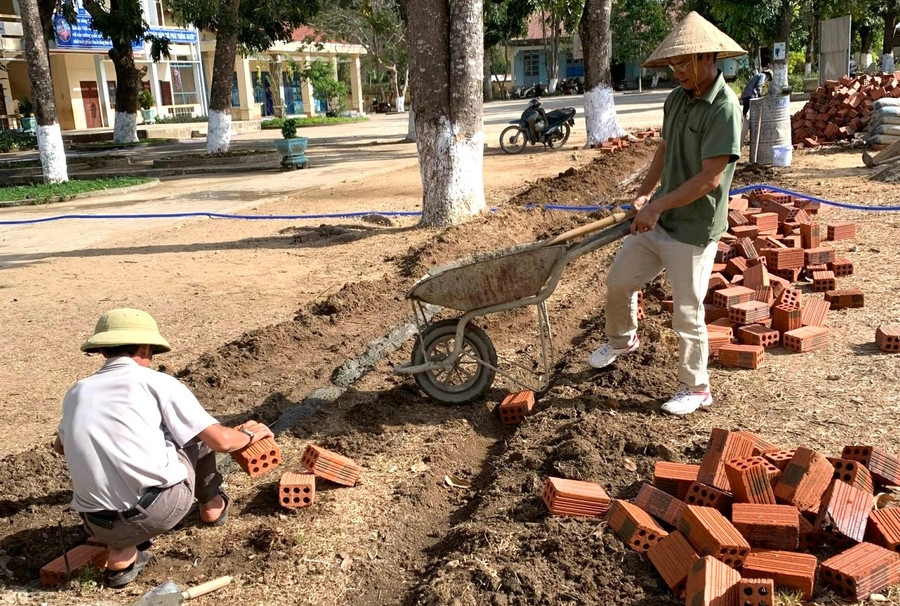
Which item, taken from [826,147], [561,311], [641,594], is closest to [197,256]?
[561,311]

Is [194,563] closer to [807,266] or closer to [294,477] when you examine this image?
[294,477]

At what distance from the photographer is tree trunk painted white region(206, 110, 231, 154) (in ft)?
69.9

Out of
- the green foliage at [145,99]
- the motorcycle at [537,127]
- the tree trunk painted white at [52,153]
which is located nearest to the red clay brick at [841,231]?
the motorcycle at [537,127]

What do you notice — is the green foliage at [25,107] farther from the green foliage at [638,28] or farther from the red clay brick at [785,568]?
the red clay brick at [785,568]

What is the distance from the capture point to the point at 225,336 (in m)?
6.31

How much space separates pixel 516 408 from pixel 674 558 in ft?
5.73

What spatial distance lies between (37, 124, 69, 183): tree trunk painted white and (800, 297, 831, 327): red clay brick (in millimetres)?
15881

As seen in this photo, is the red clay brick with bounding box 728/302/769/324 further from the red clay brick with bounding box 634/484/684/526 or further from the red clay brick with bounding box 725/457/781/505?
the red clay brick with bounding box 634/484/684/526

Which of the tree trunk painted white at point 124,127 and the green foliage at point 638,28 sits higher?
the green foliage at point 638,28

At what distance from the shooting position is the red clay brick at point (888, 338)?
189 inches

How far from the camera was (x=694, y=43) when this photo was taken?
3865 mm

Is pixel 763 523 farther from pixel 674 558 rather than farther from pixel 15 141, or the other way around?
pixel 15 141

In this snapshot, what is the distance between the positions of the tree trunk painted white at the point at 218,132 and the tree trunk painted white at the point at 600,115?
9882mm

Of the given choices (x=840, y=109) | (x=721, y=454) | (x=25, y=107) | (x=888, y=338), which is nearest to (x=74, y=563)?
(x=721, y=454)
